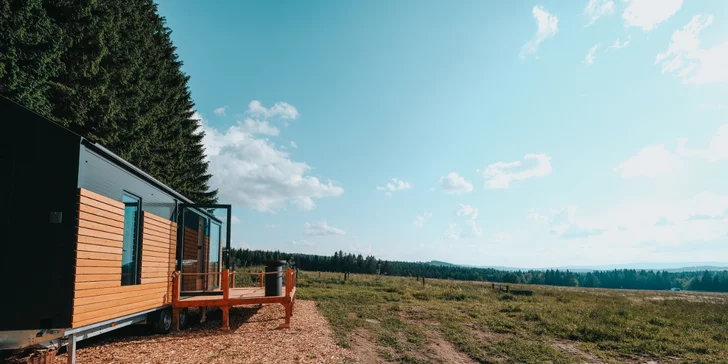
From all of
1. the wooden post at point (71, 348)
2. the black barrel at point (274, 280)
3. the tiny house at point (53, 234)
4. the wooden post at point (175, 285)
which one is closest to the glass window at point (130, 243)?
the tiny house at point (53, 234)

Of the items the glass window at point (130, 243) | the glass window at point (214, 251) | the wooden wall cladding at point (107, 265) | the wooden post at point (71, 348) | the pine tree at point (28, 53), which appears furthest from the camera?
the glass window at point (214, 251)

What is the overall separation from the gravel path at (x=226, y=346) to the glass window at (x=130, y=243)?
4.46 ft

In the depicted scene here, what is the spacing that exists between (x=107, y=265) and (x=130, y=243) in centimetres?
108

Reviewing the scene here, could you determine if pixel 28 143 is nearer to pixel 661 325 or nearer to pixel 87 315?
pixel 87 315

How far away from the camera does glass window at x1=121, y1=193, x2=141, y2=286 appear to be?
8.30 metres

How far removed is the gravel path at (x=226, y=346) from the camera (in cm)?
795

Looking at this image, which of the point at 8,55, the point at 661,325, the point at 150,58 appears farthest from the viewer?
the point at 150,58

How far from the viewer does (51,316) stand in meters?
6.37

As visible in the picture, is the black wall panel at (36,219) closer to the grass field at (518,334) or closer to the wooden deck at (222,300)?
the wooden deck at (222,300)

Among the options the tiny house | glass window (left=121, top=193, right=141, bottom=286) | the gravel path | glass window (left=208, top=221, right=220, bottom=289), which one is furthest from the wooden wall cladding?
glass window (left=208, top=221, right=220, bottom=289)

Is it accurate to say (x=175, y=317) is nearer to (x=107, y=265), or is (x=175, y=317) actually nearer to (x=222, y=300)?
(x=222, y=300)

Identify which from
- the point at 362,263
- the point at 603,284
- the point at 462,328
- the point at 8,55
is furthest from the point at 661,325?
the point at 603,284

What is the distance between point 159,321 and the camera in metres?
9.91

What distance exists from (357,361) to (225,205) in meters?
6.45
